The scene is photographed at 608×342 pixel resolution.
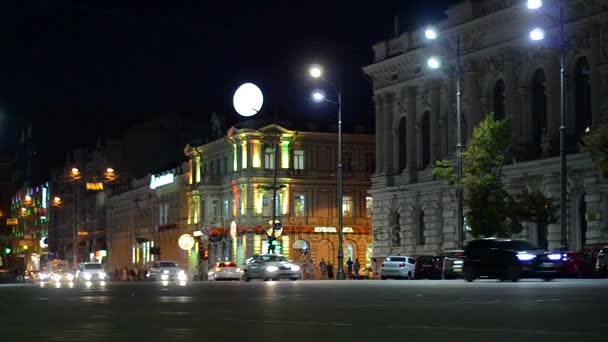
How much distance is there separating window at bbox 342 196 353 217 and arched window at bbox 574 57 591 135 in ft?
126

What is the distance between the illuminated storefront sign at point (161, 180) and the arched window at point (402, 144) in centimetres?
3675

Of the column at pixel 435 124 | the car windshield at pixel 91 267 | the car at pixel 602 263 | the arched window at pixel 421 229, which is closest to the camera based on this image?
the car at pixel 602 263

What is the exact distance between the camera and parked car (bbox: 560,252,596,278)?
51.6 m

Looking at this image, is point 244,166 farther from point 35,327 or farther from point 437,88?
point 35,327

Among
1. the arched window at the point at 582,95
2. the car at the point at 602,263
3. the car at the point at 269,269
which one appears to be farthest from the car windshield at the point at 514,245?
the arched window at the point at 582,95

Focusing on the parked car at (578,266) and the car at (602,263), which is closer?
the parked car at (578,266)

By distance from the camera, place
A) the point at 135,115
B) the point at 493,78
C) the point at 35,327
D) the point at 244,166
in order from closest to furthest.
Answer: the point at 35,327 < the point at 493,78 < the point at 244,166 < the point at 135,115

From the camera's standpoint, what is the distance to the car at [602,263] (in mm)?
54000

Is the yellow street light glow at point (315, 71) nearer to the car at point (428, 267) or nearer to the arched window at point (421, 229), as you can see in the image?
the car at point (428, 267)

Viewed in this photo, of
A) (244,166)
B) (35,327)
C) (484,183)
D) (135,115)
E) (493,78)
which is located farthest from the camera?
(135,115)

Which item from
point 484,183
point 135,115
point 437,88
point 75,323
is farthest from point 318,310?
point 135,115

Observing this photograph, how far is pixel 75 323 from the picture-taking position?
1792 cm

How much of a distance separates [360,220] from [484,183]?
42.5 metres

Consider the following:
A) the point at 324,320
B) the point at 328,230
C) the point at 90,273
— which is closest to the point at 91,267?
the point at 90,273
